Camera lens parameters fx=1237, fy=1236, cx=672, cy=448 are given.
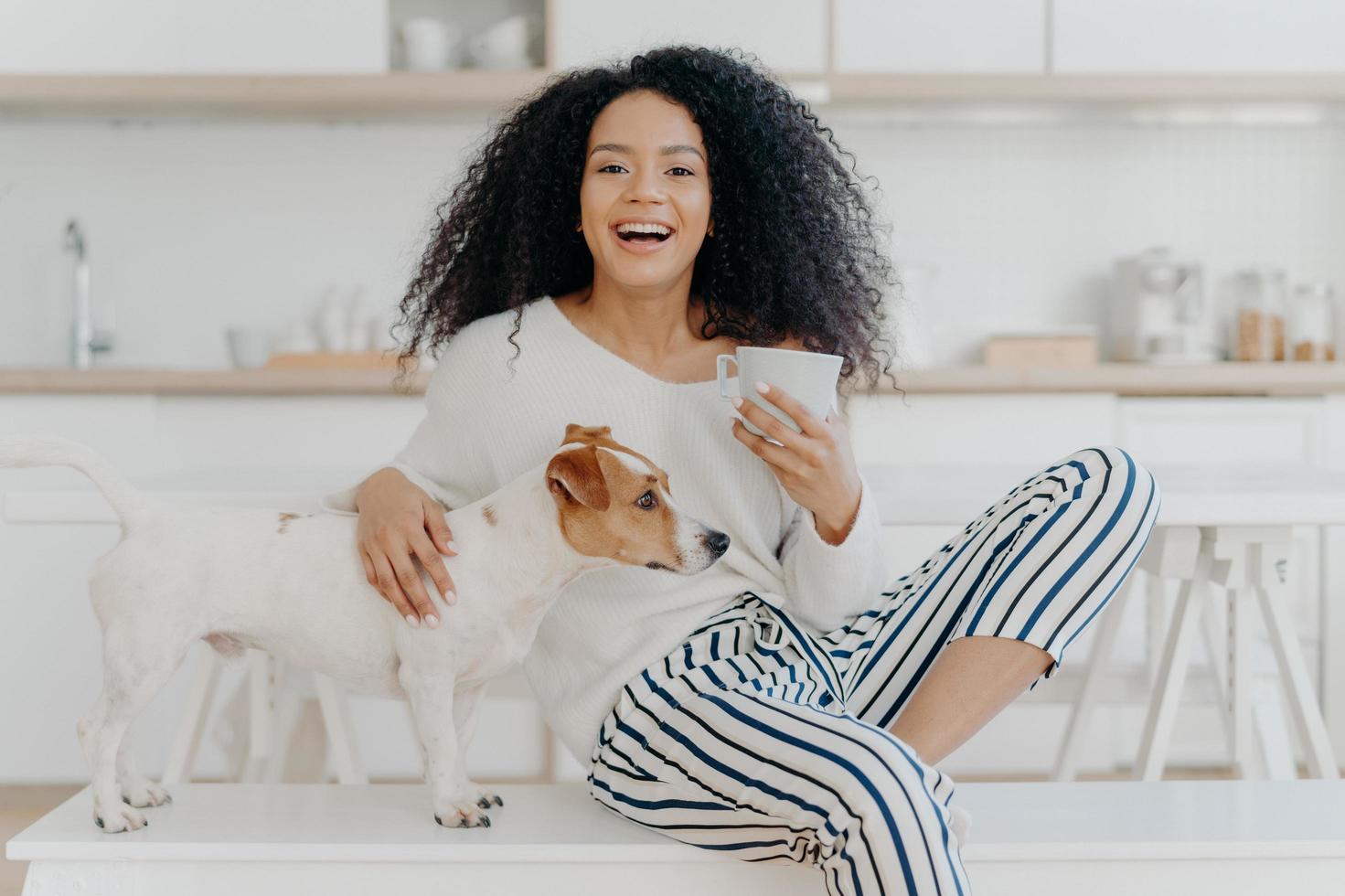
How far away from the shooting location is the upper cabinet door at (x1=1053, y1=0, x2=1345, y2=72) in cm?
270

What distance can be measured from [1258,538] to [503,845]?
107 centimetres

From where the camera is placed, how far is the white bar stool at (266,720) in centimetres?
173

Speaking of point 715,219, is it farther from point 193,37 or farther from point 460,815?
point 193,37

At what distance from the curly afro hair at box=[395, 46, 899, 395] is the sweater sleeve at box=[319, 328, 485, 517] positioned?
6cm

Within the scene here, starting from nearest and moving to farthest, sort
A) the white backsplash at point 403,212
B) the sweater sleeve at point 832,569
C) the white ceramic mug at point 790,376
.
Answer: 1. the white ceramic mug at point 790,376
2. the sweater sleeve at point 832,569
3. the white backsplash at point 403,212

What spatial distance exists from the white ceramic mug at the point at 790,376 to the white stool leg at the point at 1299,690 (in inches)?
34.7

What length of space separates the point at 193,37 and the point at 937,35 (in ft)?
5.29

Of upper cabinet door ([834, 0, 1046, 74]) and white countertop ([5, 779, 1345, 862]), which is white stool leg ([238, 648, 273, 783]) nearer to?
white countertop ([5, 779, 1345, 862])

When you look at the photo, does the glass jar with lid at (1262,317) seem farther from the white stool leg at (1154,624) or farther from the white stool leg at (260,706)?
the white stool leg at (260,706)

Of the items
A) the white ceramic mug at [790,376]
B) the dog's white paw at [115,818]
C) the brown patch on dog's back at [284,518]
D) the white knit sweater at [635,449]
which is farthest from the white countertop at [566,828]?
the white ceramic mug at [790,376]

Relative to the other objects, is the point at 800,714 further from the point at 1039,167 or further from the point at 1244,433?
the point at 1039,167

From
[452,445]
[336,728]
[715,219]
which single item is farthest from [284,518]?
[336,728]

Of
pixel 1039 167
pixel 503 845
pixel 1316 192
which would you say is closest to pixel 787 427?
pixel 503 845

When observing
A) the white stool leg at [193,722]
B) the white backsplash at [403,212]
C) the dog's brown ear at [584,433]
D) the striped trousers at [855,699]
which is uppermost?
the white backsplash at [403,212]
